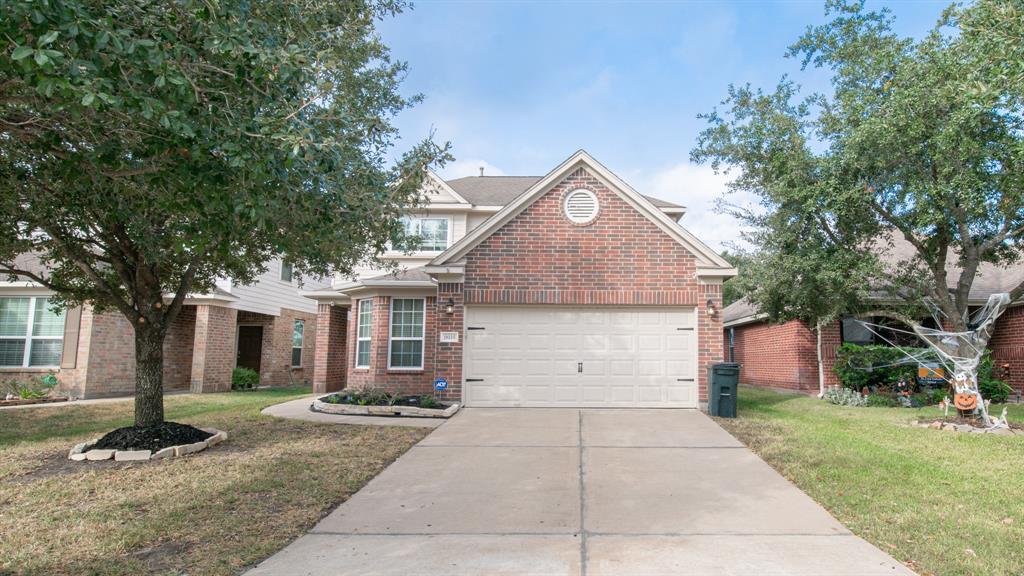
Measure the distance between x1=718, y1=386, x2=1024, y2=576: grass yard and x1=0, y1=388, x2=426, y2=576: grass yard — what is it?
4924 millimetres

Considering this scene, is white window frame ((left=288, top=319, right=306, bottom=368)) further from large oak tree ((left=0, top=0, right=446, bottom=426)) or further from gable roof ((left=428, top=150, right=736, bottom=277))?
large oak tree ((left=0, top=0, right=446, bottom=426))

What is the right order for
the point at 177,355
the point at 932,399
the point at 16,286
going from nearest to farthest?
the point at 932,399
the point at 16,286
the point at 177,355

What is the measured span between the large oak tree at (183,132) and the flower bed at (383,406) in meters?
3.86

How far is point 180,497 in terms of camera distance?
5.97 m

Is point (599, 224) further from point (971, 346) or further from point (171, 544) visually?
point (171, 544)

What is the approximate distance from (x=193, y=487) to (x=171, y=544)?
1.78 meters

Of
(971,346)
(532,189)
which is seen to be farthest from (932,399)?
(532,189)

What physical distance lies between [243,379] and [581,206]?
13253 millimetres

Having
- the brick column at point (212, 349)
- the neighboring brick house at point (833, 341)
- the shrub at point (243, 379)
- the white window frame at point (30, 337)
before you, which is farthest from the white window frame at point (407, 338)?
the white window frame at point (30, 337)

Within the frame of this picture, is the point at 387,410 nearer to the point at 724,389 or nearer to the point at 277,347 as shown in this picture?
the point at 724,389

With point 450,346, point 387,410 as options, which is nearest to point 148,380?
point 387,410

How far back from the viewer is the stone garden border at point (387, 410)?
11.1 meters

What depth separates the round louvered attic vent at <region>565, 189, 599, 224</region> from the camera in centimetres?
1236

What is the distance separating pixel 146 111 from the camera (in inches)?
142
